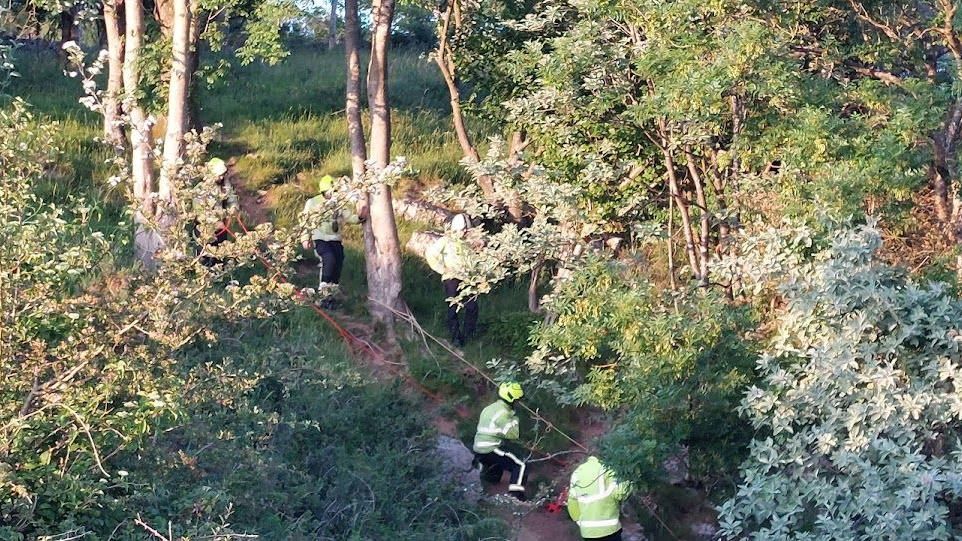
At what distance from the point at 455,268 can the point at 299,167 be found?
7.77 meters

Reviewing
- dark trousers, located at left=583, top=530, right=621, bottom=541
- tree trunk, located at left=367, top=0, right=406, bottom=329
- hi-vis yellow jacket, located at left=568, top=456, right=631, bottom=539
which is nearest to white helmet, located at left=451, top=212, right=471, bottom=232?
tree trunk, located at left=367, top=0, right=406, bottom=329

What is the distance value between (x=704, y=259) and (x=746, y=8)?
2.58m

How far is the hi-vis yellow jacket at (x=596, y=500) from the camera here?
397 inches

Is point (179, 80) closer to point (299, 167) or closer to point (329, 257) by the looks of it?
point (329, 257)

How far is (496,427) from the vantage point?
11.7 meters

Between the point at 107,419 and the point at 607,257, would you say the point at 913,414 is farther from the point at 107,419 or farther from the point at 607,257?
the point at 107,419

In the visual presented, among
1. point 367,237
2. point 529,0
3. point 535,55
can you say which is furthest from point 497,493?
point 529,0

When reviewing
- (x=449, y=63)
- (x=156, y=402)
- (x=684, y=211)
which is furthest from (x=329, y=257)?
(x=156, y=402)

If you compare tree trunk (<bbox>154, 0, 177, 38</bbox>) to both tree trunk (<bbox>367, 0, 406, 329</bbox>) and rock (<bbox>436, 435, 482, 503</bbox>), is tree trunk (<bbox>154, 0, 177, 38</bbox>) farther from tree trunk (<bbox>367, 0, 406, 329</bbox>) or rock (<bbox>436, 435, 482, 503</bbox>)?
rock (<bbox>436, 435, 482, 503</bbox>)

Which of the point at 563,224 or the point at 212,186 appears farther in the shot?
the point at 563,224

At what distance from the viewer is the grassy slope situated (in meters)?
10.1

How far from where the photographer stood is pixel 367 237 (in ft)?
46.0

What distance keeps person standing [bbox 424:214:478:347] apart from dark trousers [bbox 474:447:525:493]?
1.65 metres

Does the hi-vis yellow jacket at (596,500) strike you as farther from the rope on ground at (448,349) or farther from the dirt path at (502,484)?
the rope on ground at (448,349)
